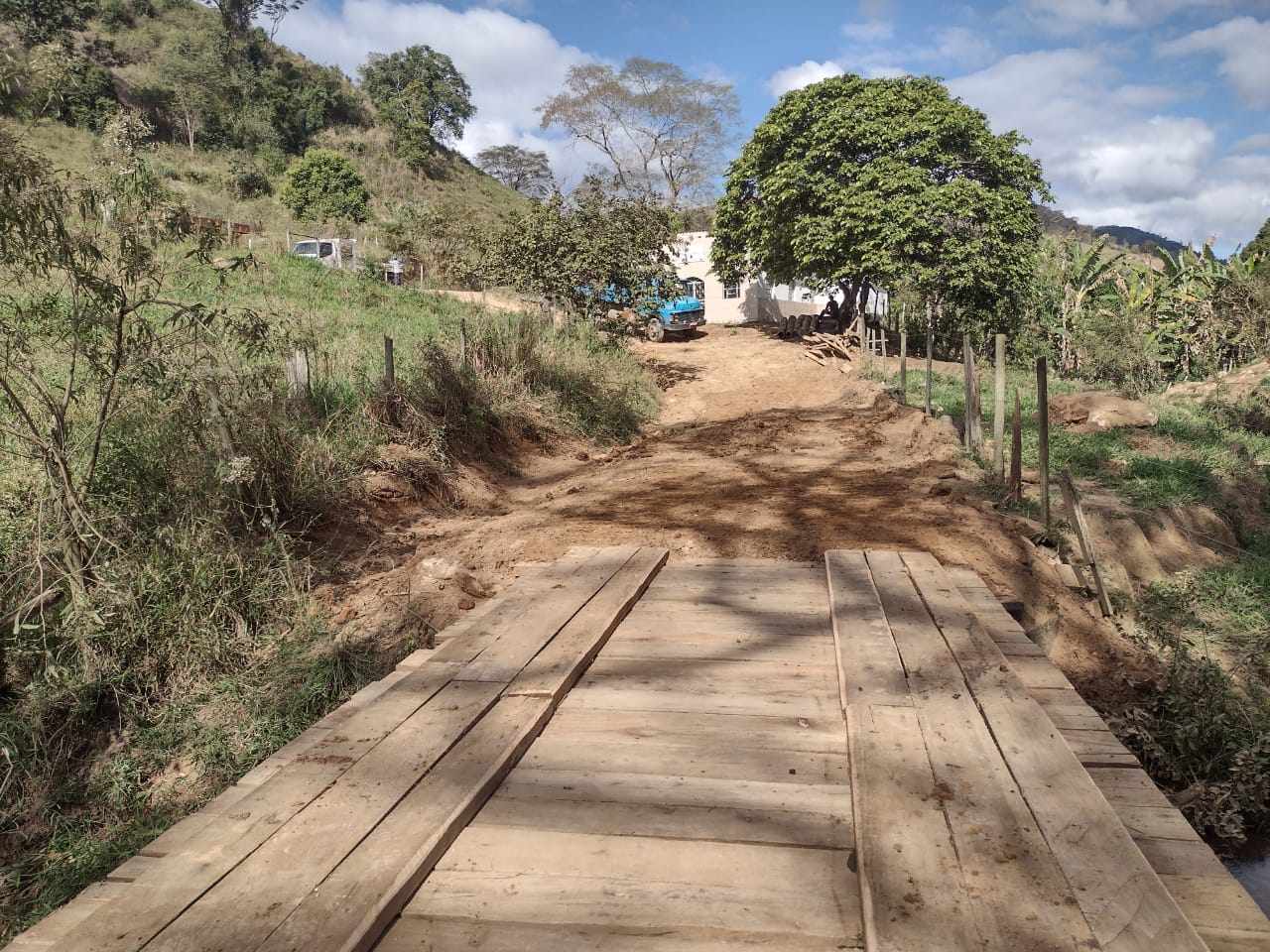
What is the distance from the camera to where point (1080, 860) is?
1.50m

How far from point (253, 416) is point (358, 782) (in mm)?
4093

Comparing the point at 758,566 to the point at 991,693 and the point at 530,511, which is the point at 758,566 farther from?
the point at 530,511

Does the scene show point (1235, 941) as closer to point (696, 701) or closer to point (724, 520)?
point (696, 701)

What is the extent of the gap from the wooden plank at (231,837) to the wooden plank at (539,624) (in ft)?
0.72

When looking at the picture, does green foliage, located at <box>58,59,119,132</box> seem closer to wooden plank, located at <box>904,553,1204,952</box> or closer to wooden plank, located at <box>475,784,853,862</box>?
wooden plank, located at <box>475,784,853,862</box>

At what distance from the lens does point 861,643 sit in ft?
8.68

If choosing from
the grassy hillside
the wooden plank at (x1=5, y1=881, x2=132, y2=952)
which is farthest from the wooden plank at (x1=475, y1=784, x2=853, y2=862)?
the grassy hillside

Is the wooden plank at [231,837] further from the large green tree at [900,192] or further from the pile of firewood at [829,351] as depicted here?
the large green tree at [900,192]

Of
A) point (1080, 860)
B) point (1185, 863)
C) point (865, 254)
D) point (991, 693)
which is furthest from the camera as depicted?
point (865, 254)

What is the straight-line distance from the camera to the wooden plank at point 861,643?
2.26m

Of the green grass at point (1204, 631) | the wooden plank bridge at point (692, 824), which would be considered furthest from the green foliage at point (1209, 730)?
the wooden plank bridge at point (692, 824)

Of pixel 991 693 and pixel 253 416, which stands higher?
pixel 253 416

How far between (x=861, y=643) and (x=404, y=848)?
1557 millimetres

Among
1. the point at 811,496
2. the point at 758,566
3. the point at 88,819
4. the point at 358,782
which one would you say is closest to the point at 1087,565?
the point at 811,496
